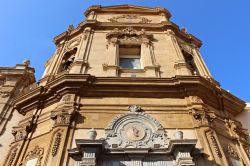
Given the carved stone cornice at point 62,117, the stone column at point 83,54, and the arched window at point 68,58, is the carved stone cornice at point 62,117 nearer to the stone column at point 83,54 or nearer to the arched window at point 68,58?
the stone column at point 83,54

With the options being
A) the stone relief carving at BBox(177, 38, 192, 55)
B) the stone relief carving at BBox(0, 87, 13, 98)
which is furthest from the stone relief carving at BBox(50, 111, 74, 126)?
the stone relief carving at BBox(177, 38, 192, 55)

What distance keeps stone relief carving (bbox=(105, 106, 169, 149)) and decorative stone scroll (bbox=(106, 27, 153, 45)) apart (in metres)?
5.38

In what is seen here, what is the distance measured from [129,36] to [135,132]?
6.94 meters

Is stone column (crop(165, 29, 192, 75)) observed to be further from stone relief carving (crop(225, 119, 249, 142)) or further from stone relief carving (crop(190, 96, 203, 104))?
stone relief carving (crop(225, 119, 249, 142))

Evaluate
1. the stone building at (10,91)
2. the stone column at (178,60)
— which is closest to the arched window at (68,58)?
the stone building at (10,91)

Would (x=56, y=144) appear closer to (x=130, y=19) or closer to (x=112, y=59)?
(x=112, y=59)

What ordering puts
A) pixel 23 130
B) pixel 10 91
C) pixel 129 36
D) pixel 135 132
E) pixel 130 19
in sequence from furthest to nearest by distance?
1. pixel 130 19
2. pixel 129 36
3. pixel 10 91
4. pixel 23 130
5. pixel 135 132

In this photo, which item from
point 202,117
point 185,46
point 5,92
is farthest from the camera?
point 185,46

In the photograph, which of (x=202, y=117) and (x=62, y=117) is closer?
(x=62, y=117)

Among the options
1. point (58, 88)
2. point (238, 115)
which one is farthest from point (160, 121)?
point (238, 115)

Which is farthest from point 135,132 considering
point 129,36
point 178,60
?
point 129,36

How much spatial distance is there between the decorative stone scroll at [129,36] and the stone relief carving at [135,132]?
17.6 feet

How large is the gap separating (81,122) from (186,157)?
395 centimetres

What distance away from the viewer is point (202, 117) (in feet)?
31.9
